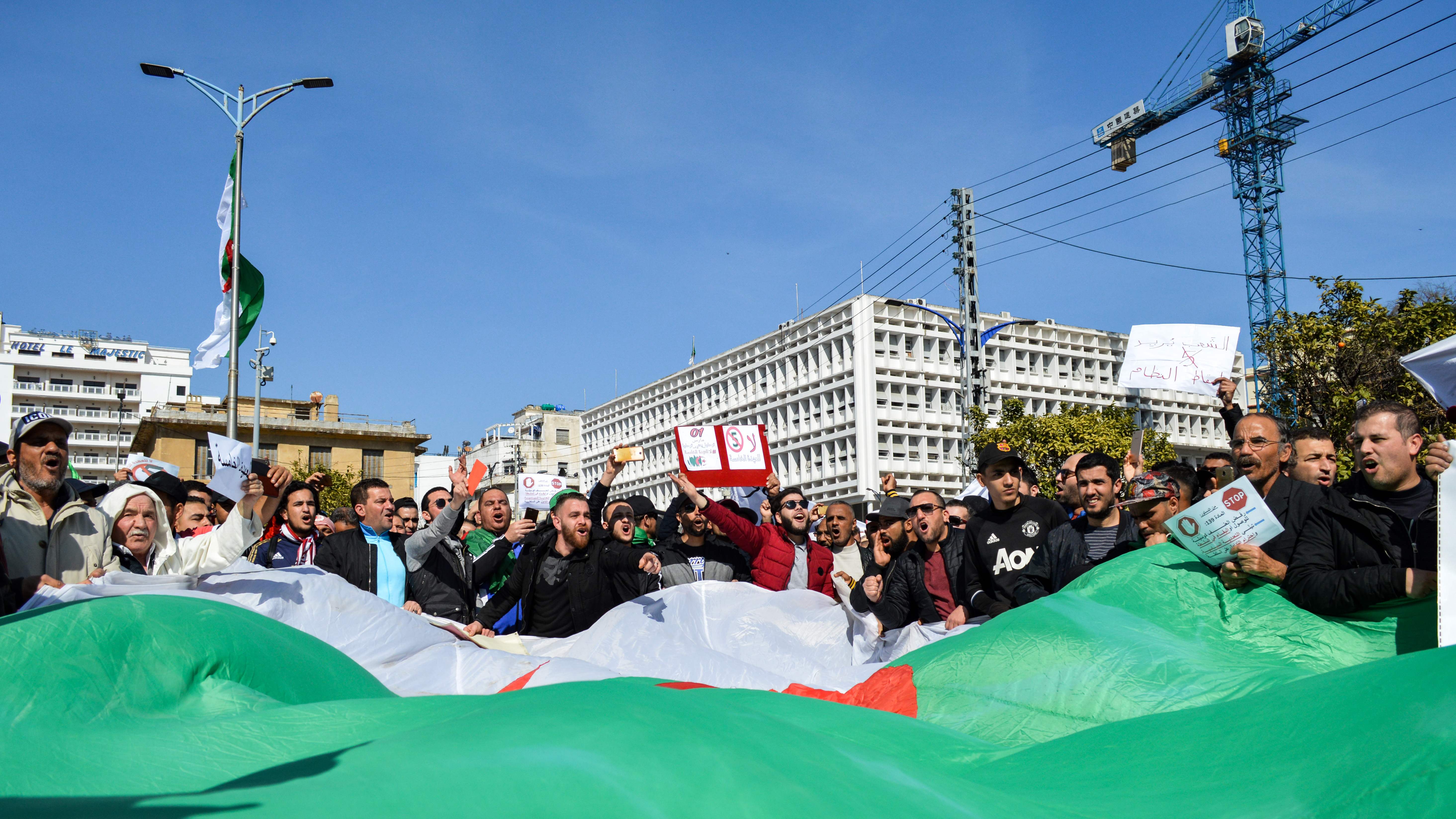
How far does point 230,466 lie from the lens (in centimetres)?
562

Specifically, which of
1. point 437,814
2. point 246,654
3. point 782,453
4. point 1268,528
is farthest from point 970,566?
point 782,453

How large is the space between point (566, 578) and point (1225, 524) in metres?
3.82

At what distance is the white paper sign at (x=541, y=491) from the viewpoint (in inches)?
500

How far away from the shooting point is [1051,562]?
5.43 meters

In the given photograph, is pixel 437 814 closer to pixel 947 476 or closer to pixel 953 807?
pixel 953 807

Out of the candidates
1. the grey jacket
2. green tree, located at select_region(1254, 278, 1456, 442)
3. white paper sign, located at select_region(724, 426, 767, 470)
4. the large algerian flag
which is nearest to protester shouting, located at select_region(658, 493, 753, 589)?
white paper sign, located at select_region(724, 426, 767, 470)

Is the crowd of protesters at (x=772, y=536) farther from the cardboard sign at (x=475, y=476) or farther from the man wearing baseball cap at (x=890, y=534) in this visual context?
the cardboard sign at (x=475, y=476)

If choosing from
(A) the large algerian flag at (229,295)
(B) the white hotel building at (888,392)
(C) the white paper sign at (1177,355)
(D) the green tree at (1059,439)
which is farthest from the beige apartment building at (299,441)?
(C) the white paper sign at (1177,355)

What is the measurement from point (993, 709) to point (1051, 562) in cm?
178

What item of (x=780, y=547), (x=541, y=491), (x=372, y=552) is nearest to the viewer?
(x=372, y=552)

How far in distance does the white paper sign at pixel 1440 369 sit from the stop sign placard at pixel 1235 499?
1040 millimetres

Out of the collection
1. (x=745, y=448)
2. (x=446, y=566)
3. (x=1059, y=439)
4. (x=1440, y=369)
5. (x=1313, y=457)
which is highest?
(x=1059, y=439)

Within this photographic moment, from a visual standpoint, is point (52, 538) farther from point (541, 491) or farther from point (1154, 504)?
point (541, 491)

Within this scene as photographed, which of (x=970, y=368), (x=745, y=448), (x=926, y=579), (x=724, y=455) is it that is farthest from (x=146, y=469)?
(x=970, y=368)
